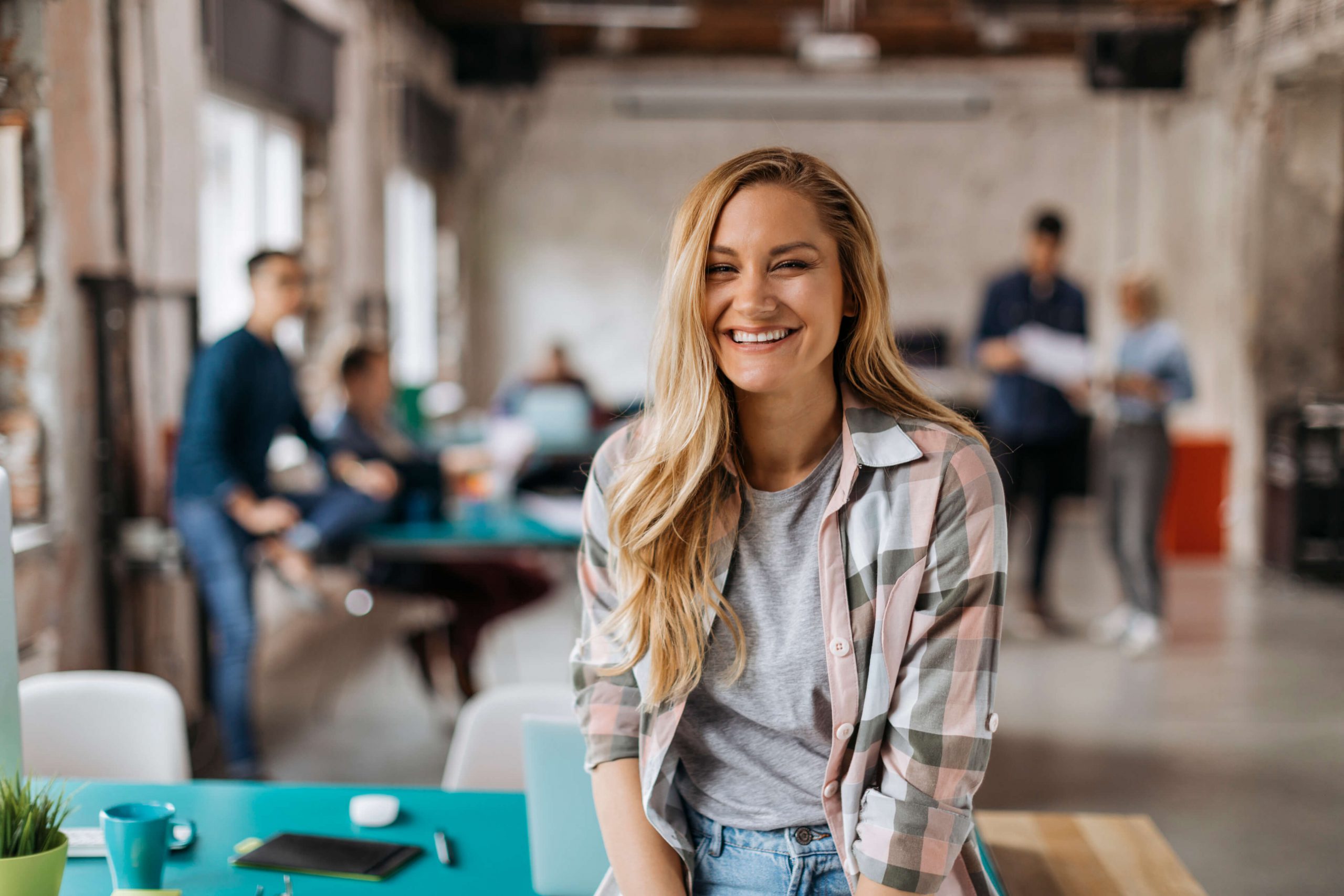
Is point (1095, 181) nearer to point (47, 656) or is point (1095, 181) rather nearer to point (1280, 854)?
point (1280, 854)

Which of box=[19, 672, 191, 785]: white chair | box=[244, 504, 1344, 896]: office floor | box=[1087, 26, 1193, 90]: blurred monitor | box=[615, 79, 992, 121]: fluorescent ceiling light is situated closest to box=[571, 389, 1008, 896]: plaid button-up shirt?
box=[19, 672, 191, 785]: white chair

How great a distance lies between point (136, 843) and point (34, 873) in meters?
0.11

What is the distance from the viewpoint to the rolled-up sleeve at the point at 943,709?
1.32 meters

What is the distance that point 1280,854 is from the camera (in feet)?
10.6

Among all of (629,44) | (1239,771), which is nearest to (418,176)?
(629,44)

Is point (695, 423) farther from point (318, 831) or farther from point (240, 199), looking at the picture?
point (240, 199)

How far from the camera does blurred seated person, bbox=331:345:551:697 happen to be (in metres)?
4.18

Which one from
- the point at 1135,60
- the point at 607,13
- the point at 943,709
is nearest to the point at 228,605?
the point at 943,709

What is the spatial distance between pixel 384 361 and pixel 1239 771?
3390 millimetres

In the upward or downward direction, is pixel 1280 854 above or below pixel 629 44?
below

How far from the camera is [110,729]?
2227 mm

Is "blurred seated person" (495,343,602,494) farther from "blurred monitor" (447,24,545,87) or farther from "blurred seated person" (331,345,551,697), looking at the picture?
"blurred monitor" (447,24,545,87)

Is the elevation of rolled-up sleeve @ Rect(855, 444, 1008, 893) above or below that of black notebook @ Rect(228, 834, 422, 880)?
above

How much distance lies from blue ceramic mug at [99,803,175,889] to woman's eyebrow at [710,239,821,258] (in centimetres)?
94
